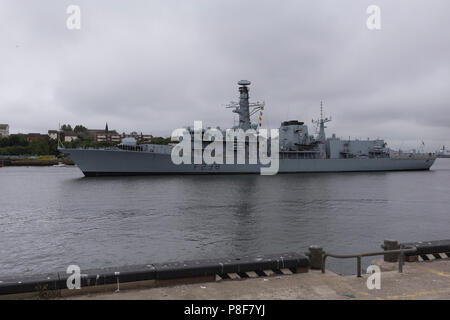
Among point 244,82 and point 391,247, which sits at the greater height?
point 244,82

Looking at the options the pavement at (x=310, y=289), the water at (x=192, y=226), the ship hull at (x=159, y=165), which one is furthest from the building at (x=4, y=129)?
the pavement at (x=310, y=289)

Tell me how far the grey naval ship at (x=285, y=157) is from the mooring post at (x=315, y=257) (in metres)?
46.0

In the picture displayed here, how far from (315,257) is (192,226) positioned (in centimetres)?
1116

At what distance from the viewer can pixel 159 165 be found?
5394 centimetres

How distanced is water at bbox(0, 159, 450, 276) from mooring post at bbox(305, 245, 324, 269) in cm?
376

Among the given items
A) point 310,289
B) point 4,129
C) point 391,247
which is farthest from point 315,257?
point 4,129

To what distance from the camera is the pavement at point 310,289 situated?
6074mm

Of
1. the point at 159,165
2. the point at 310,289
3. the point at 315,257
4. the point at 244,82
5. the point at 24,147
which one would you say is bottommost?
the point at 310,289

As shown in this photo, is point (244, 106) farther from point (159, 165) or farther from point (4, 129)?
point (4, 129)

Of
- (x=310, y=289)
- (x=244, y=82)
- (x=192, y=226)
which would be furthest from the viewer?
(x=244, y=82)

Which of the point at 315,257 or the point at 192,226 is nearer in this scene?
the point at 315,257

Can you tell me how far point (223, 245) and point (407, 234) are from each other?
9.76m

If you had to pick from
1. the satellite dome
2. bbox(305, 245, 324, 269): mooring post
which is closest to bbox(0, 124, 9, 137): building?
the satellite dome

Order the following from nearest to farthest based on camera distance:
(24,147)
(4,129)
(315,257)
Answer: (315,257)
(24,147)
(4,129)
